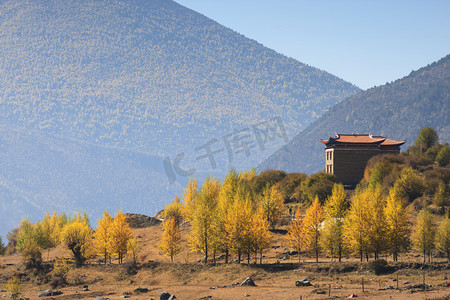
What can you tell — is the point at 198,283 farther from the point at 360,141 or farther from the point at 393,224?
the point at 360,141

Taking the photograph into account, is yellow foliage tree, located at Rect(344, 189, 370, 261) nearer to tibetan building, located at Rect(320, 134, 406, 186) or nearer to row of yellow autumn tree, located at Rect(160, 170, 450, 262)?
row of yellow autumn tree, located at Rect(160, 170, 450, 262)

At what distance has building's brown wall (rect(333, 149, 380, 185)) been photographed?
6043 inches

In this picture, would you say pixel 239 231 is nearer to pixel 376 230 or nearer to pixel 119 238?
pixel 376 230

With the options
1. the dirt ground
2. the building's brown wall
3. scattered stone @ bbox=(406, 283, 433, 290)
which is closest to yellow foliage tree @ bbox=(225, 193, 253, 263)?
the dirt ground

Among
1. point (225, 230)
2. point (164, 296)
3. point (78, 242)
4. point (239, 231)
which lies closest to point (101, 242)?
point (78, 242)

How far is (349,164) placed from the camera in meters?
154

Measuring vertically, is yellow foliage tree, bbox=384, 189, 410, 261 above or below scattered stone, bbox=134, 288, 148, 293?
above

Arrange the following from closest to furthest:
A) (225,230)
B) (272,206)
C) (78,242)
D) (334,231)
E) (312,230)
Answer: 1. (334,231)
2. (225,230)
3. (312,230)
4. (78,242)
5. (272,206)

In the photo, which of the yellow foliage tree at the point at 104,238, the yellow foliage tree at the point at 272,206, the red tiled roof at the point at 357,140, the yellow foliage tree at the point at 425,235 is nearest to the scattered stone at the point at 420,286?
the yellow foliage tree at the point at 425,235

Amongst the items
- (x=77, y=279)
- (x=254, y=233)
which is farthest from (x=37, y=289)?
(x=254, y=233)

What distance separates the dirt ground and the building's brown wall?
4747cm

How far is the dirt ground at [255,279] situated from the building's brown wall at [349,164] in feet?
156

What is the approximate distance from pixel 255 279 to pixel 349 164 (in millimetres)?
78843

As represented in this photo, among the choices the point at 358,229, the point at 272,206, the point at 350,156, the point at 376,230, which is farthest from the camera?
the point at 350,156
